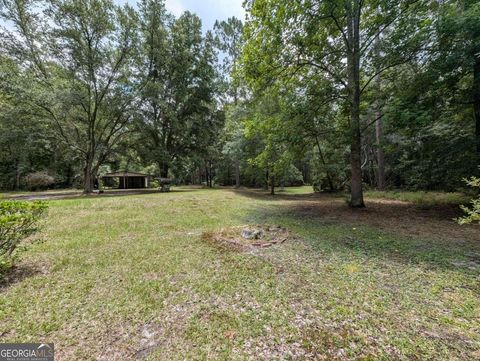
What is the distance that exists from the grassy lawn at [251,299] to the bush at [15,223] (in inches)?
19.8

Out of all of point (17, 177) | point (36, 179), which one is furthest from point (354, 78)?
point (17, 177)

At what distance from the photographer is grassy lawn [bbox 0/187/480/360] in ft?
5.93

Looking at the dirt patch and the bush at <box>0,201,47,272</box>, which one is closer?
the bush at <box>0,201,47,272</box>

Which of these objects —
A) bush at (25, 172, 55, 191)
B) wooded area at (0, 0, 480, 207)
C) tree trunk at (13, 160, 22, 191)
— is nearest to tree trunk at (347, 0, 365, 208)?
wooded area at (0, 0, 480, 207)

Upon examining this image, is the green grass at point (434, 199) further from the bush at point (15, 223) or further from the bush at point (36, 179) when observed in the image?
the bush at point (36, 179)

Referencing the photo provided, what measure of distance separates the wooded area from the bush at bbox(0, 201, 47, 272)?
23.7 ft

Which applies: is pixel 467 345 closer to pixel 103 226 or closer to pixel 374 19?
pixel 103 226

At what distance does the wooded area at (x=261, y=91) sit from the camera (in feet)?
20.7

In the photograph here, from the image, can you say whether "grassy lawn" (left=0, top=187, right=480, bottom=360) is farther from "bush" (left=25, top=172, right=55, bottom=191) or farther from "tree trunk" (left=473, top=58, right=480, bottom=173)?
"bush" (left=25, top=172, right=55, bottom=191)

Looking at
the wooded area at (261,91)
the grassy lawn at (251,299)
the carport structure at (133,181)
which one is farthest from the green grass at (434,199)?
the carport structure at (133,181)

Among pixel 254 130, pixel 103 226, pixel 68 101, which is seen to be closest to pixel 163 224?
pixel 103 226

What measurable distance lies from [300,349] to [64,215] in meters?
8.69

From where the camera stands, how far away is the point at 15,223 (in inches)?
118

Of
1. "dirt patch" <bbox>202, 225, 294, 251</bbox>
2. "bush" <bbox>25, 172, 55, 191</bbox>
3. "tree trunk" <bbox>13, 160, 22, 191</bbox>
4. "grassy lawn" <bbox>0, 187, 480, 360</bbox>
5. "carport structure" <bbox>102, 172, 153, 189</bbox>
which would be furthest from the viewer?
"carport structure" <bbox>102, 172, 153, 189</bbox>
